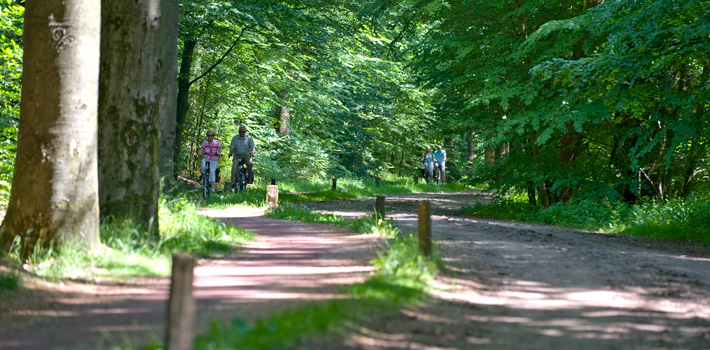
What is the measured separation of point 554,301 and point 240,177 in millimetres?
15319

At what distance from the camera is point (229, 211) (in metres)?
17.3

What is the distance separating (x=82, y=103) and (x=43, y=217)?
1.41 meters

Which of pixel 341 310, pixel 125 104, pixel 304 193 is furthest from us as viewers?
pixel 304 193

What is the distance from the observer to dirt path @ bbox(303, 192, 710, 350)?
19.5 ft

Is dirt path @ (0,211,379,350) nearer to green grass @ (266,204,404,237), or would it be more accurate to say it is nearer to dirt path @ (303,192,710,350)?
dirt path @ (303,192,710,350)

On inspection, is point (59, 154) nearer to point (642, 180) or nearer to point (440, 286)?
point (440, 286)

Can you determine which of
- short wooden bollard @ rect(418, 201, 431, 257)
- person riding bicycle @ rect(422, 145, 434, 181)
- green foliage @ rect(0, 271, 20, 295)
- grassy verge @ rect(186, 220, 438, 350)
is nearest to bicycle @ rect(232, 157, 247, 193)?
short wooden bollard @ rect(418, 201, 431, 257)

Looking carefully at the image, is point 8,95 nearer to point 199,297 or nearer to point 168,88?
point 168,88

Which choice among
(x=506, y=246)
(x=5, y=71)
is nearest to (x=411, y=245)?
(x=506, y=246)

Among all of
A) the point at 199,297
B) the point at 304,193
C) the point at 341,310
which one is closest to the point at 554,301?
the point at 341,310

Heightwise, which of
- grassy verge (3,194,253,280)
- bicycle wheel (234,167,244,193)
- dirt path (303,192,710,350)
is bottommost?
dirt path (303,192,710,350)

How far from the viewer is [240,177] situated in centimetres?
2181

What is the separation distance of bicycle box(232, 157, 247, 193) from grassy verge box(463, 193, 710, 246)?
7.82 meters

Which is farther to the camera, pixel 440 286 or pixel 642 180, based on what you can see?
pixel 642 180
